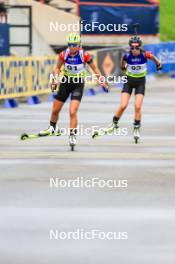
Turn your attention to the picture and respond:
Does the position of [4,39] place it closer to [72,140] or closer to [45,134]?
[45,134]

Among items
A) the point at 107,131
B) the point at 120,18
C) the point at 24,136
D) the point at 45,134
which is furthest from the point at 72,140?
the point at 120,18

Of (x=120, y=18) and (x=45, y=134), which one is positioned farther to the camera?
(x=120, y=18)

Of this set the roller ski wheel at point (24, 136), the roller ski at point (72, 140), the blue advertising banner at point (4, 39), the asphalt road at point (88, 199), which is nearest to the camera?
the asphalt road at point (88, 199)

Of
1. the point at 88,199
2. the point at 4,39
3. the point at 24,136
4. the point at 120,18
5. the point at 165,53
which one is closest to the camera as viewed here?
the point at 88,199

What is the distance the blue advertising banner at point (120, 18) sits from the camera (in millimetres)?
46594

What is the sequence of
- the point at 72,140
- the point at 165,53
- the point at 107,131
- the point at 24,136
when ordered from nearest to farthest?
the point at 72,140, the point at 24,136, the point at 107,131, the point at 165,53

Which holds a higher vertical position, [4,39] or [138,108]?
[138,108]

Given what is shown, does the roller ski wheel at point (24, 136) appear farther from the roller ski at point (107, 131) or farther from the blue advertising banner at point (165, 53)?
the blue advertising banner at point (165, 53)

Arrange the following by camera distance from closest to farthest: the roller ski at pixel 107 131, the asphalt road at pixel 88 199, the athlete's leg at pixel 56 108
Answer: the asphalt road at pixel 88 199, the athlete's leg at pixel 56 108, the roller ski at pixel 107 131

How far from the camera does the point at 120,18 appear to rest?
156ft

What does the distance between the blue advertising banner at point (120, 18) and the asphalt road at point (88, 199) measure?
2707cm

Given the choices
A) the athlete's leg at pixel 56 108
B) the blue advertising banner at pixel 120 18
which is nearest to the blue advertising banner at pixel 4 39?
the blue advertising banner at pixel 120 18

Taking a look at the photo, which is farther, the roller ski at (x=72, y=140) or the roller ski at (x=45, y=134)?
the roller ski at (x=45, y=134)

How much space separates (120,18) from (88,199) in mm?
37108
